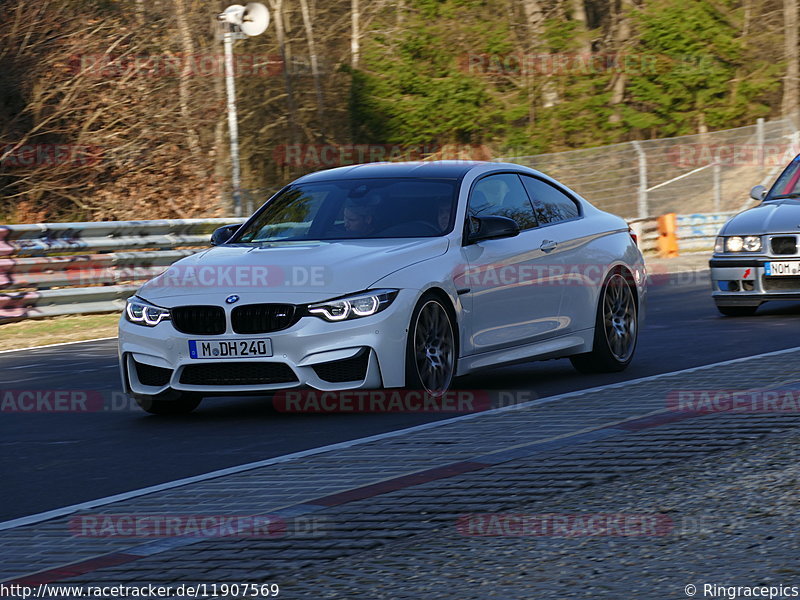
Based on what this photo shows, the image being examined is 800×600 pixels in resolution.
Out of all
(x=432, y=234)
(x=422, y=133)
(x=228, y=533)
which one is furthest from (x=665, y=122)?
(x=228, y=533)

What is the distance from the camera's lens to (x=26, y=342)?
14.8 metres

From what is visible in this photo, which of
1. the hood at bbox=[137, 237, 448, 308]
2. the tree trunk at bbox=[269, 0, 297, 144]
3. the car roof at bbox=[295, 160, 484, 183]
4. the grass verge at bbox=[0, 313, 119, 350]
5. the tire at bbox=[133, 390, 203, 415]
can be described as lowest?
the grass verge at bbox=[0, 313, 119, 350]

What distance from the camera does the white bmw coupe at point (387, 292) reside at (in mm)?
8562

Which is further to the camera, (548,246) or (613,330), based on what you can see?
(613,330)

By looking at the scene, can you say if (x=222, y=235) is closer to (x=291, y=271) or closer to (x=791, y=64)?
(x=291, y=271)

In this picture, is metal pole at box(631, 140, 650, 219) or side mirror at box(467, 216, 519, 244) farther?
metal pole at box(631, 140, 650, 219)

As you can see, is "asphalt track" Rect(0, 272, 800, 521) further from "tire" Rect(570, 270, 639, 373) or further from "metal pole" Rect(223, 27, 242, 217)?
"metal pole" Rect(223, 27, 242, 217)

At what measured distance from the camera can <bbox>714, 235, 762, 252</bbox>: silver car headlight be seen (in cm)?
1434

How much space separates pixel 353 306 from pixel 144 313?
4.24ft

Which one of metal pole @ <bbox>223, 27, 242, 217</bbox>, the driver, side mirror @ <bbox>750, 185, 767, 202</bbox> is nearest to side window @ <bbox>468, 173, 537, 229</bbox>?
the driver

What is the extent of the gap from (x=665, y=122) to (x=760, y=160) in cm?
1202

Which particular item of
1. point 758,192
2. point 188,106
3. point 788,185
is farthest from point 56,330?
point 188,106

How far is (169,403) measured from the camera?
30.3 feet

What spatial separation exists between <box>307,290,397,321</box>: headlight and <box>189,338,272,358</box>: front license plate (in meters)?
0.34
